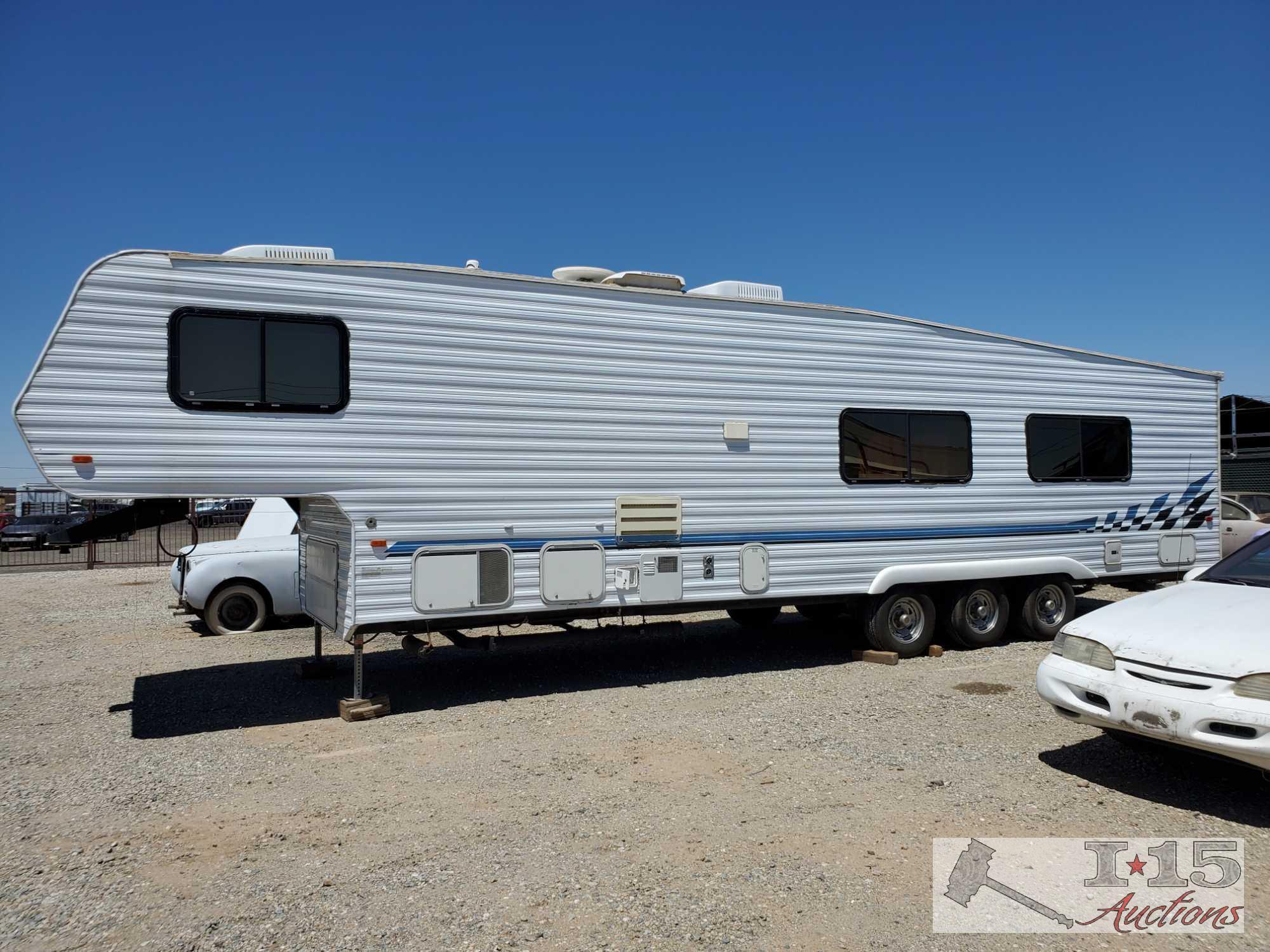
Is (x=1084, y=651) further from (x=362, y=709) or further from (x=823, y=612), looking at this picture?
(x=362, y=709)

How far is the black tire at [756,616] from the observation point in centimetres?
1020

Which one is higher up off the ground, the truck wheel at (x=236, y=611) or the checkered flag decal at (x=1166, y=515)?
the checkered flag decal at (x=1166, y=515)

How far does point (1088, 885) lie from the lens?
13.2ft

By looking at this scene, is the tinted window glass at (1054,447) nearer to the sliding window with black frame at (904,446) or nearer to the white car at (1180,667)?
the sliding window with black frame at (904,446)

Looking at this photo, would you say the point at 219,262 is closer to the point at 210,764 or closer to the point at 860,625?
the point at 210,764

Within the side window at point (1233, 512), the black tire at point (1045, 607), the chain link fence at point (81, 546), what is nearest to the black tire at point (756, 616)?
the black tire at point (1045, 607)

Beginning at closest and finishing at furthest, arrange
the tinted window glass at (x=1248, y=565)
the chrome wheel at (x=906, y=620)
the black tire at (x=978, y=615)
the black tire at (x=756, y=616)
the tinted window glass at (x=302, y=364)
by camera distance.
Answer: the tinted window glass at (x=1248, y=565) → the tinted window glass at (x=302, y=364) → the chrome wheel at (x=906, y=620) → the black tire at (x=978, y=615) → the black tire at (x=756, y=616)

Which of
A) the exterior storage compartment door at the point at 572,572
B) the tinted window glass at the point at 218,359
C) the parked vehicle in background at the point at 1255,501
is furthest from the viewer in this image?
the parked vehicle in background at the point at 1255,501

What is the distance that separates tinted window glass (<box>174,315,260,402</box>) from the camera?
6230 millimetres

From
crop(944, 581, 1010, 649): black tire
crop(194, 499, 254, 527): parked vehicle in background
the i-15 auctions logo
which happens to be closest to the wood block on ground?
the i-15 auctions logo

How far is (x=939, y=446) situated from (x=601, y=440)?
3.58 m

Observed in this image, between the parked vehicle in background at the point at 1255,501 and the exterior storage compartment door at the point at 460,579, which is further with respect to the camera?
the parked vehicle in background at the point at 1255,501

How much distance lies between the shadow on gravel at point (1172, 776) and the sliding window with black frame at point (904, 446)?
3249mm

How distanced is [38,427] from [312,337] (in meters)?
1.83
